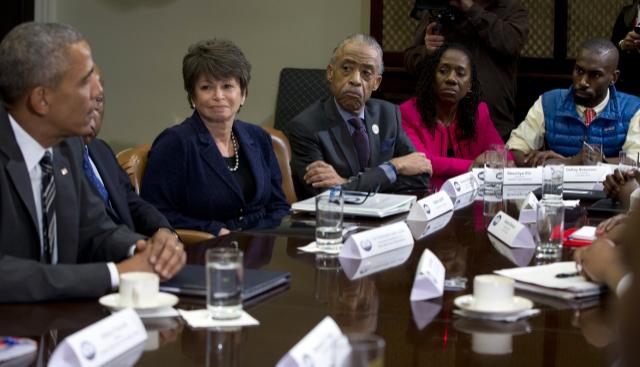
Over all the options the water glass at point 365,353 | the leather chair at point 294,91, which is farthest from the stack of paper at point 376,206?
the leather chair at point 294,91

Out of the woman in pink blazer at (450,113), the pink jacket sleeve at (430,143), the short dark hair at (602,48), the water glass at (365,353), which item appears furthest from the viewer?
the short dark hair at (602,48)

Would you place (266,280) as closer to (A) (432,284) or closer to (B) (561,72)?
(A) (432,284)

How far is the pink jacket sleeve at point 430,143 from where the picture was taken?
4.62 meters

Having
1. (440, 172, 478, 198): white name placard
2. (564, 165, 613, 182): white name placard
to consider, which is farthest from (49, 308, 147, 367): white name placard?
(564, 165, 613, 182): white name placard

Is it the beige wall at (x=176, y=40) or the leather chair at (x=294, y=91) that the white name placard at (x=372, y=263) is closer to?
the leather chair at (x=294, y=91)

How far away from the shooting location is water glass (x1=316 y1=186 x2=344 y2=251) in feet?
8.25

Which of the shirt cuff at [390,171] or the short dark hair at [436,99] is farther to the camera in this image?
the short dark hair at [436,99]

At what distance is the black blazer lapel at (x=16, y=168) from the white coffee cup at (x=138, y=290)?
46 centimetres

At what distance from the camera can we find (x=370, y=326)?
178cm

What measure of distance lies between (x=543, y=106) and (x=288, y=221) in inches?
101

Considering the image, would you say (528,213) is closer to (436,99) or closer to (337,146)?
(337,146)

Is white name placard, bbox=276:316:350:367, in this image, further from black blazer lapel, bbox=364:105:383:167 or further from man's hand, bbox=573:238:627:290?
black blazer lapel, bbox=364:105:383:167

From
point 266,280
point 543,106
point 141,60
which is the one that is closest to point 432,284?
point 266,280

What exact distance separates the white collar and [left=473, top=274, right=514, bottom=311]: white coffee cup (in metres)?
1.04
